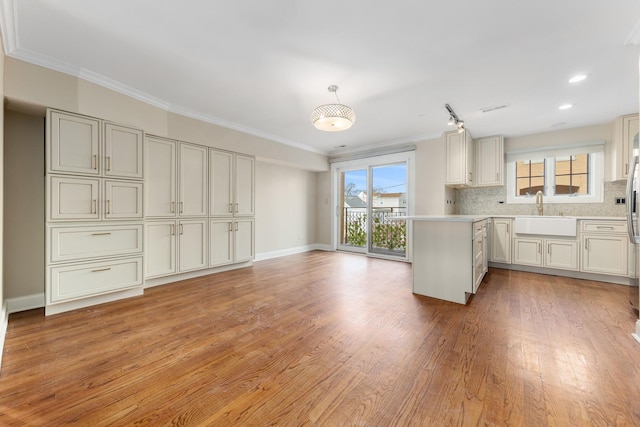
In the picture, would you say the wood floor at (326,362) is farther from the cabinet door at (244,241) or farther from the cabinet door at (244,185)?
the cabinet door at (244,185)

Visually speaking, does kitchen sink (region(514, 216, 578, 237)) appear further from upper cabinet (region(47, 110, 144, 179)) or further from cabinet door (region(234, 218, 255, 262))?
upper cabinet (region(47, 110, 144, 179))

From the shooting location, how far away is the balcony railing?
5.75 metres

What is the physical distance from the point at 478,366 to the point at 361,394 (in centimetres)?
86

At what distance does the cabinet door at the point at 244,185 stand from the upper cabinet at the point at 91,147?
1.54 meters

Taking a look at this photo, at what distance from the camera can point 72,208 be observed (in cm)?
270

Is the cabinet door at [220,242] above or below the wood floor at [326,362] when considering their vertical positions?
above

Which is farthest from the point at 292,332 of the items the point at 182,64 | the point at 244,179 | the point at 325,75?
the point at 244,179

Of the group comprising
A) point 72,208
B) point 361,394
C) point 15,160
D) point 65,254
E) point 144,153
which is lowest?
point 361,394

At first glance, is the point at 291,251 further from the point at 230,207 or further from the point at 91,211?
the point at 91,211

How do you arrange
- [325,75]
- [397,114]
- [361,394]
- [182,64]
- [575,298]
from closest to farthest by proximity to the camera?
[361,394] → [182,64] → [325,75] → [575,298] → [397,114]

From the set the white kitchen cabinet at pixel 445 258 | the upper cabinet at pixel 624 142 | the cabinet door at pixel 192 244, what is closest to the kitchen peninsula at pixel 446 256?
the white kitchen cabinet at pixel 445 258

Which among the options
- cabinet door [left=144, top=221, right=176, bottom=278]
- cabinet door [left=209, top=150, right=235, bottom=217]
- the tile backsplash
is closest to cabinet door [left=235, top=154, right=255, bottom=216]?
cabinet door [left=209, top=150, right=235, bottom=217]

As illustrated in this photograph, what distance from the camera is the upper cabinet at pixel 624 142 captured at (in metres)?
3.78

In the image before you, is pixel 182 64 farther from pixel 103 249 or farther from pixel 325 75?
pixel 103 249
